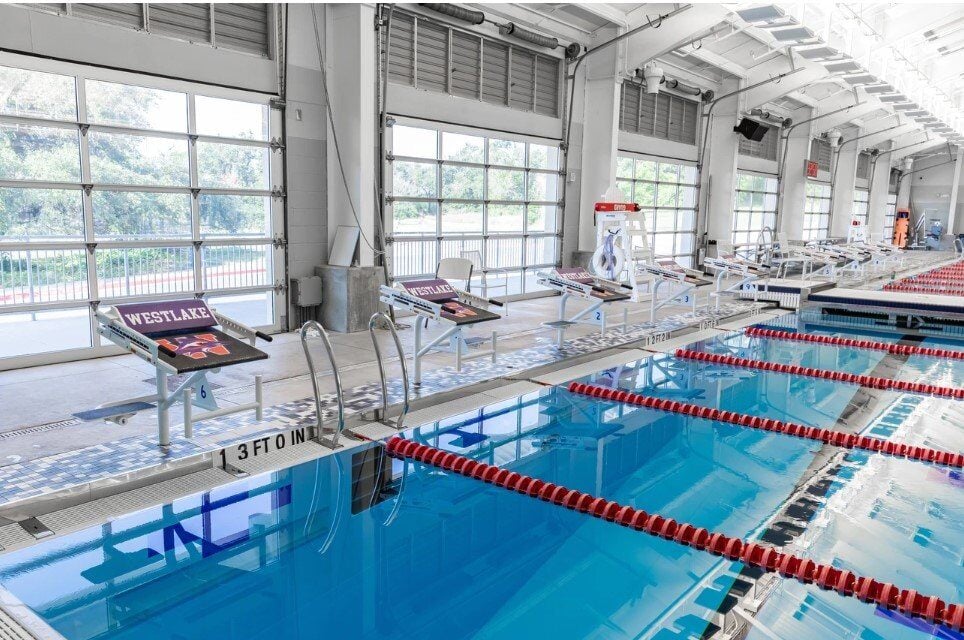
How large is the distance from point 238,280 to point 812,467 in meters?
6.34

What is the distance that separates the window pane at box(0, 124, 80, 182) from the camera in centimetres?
643

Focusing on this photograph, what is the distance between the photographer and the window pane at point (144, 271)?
7.26 meters

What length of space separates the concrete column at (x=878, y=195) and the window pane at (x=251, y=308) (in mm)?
29232

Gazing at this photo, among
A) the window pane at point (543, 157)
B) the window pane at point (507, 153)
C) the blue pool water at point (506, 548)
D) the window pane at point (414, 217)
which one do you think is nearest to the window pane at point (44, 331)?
the blue pool water at point (506, 548)

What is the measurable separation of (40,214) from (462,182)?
5987 millimetres

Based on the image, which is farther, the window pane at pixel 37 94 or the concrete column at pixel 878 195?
the concrete column at pixel 878 195

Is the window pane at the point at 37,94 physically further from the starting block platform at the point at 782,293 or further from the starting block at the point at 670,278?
the starting block platform at the point at 782,293

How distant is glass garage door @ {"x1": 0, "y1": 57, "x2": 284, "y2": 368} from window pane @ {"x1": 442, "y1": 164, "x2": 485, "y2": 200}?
3.05m

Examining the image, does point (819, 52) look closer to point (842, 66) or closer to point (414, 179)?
point (842, 66)

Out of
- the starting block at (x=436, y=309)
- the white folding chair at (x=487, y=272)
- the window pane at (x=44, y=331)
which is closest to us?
the starting block at (x=436, y=309)

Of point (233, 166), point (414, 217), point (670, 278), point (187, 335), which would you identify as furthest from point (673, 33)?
point (187, 335)

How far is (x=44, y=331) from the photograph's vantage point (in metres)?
7.07

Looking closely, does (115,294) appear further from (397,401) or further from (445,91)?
(445,91)

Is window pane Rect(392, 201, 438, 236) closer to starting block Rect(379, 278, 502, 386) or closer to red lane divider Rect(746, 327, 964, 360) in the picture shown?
starting block Rect(379, 278, 502, 386)
